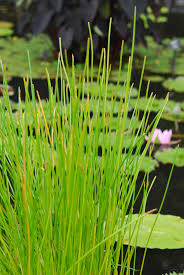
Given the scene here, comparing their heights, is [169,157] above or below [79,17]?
below

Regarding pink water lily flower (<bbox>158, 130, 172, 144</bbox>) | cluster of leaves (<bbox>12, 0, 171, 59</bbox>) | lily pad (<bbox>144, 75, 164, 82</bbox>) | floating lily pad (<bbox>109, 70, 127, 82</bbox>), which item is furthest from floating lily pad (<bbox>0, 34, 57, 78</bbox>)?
pink water lily flower (<bbox>158, 130, 172, 144</bbox>)

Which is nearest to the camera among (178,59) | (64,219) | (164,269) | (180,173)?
(64,219)

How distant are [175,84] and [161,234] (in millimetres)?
2273

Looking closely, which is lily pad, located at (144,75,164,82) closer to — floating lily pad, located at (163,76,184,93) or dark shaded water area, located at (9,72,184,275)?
floating lily pad, located at (163,76,184,93)

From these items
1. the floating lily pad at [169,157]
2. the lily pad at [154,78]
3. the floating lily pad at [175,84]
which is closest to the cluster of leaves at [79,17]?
the lily pad at [154,78]

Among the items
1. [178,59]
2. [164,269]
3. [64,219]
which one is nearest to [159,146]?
[164,269]

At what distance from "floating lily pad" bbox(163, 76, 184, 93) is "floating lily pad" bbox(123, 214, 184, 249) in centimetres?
202

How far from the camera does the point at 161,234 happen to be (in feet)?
6.23

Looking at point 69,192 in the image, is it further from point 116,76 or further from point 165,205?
point 116,76

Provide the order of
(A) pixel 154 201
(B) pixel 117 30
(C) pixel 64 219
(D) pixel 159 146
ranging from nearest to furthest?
(C) pixel 64 219, (A) pixel 154 201, (D) pixel 159 146, (B) pixel 117 30

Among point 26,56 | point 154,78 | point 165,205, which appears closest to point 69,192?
point 165,205

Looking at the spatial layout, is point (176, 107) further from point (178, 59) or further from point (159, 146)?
point (178, 59)

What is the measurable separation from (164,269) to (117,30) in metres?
2.69

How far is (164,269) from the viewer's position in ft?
5.92
